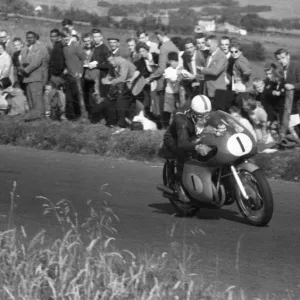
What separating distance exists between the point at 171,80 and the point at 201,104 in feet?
17.8

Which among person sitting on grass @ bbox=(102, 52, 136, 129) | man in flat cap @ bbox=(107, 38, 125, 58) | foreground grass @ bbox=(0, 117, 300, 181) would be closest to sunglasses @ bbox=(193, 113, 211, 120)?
foreground grass @ bbox=(0, 117, 300, 181)

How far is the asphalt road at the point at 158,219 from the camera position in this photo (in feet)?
25.2

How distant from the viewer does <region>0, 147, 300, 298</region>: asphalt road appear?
7.68 metres

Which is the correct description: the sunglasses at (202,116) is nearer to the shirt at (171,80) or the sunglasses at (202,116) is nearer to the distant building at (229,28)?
the shirt at (171,80)

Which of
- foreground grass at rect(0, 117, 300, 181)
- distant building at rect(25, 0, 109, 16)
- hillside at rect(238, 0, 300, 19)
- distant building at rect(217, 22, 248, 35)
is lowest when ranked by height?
foreground grass at rect(0, 117, 300, 181)

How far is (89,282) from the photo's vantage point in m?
6.19

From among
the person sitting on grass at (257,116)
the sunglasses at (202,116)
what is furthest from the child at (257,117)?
the sunglasses at (202,116)

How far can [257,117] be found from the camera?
44.6 ft

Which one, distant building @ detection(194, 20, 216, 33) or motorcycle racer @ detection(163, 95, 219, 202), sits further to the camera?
distant building @ detection(194, 20, 216, 33)

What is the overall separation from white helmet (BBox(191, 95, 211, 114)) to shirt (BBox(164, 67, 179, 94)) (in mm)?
5300

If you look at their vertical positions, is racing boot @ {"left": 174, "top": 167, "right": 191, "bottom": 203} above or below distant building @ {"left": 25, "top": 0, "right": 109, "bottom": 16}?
below

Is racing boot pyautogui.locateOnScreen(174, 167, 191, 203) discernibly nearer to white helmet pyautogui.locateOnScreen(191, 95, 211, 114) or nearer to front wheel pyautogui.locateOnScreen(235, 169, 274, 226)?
front wheel pyautogui.locateOnScreen(235, 169, 274, 226)

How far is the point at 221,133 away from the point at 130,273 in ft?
11.0

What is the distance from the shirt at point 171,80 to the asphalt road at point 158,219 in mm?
1424
